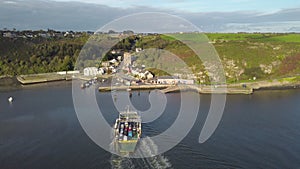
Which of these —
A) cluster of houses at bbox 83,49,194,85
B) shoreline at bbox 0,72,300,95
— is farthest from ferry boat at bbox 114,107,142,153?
cluster of houses at bbox 83,49,194,85

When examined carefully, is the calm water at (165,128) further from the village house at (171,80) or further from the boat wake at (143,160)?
the village house at (171,80)

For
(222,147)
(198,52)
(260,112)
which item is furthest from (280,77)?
(222,147)

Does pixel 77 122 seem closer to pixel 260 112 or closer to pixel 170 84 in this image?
pixel 260 112

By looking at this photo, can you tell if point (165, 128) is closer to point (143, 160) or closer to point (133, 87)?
point (143, 160)

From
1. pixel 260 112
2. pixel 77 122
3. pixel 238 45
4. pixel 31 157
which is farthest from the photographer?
pixel 238 45

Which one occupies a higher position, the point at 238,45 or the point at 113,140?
the point at 238,45

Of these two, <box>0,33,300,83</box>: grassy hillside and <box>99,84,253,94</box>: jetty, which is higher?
<box>0,33,300,83</box>: grassy hillside

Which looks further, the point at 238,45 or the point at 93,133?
the point at 238,45

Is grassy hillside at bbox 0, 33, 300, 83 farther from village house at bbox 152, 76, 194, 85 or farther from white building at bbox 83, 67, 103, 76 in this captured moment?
white building at bbox 83, 67, 103, 76
